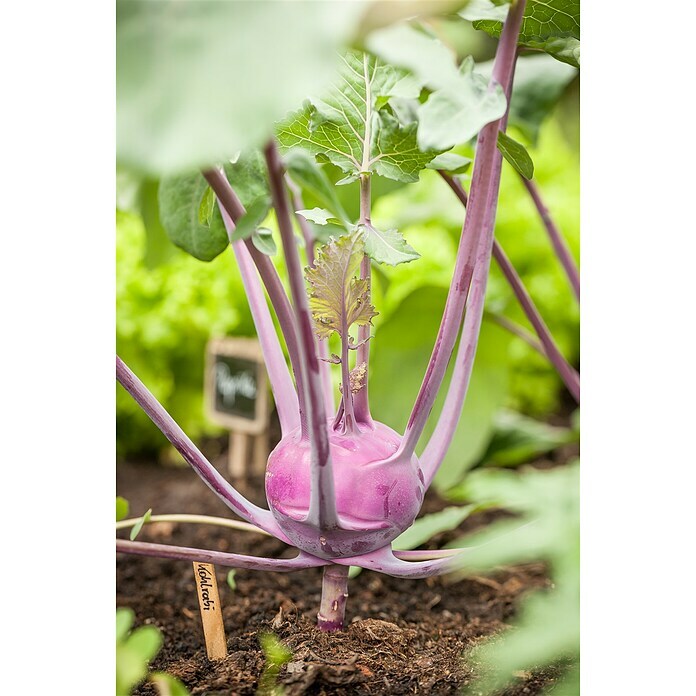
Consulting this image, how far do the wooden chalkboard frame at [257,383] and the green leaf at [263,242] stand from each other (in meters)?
0.45

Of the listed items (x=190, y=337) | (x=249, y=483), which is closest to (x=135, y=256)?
(x=190, y=337)

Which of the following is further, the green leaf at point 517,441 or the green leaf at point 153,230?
the green leaf at point 517,441

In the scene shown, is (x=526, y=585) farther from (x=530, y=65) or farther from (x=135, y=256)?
(x=135, y=256)

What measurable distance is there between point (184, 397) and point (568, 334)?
0.62 m

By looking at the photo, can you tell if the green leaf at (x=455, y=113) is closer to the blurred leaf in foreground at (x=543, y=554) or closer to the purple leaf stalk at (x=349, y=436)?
the purple leaf stalk at (x=349, y=436)

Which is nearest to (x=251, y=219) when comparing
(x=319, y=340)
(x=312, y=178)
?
(x=312, y=178)

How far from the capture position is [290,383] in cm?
46

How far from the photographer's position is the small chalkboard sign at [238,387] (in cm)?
86

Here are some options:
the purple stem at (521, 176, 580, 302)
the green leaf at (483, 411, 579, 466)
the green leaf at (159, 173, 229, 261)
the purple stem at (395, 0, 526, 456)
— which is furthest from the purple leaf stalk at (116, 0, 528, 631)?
the green leaf at (483, 411, 579, 466)

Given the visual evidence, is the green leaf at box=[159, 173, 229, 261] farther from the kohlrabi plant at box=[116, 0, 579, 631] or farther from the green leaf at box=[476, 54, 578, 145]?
the green leaf at box=[476, 54, 578, 145]

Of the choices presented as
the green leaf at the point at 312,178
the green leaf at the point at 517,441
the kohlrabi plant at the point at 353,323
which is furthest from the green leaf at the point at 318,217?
the green leaf at the point at 517,441

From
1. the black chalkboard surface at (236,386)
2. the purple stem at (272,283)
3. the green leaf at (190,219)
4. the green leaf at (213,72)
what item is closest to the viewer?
the green leaf at (213,72)

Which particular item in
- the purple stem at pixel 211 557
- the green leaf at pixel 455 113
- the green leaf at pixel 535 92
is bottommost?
the purple stem at pixel 211 557

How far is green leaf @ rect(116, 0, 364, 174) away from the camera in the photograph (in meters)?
0.27
